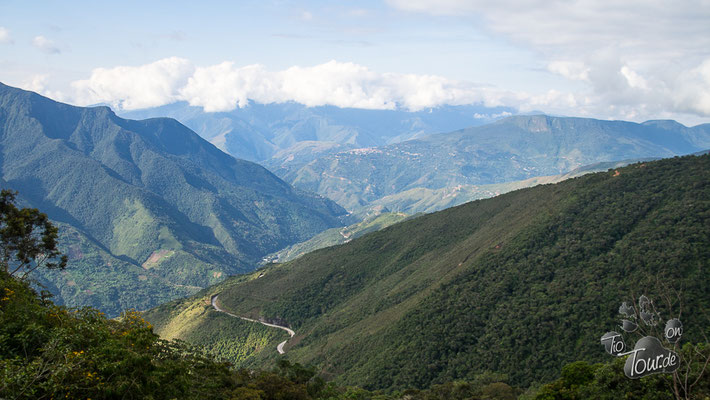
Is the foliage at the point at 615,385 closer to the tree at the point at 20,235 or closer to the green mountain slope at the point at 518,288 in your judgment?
the green mountain slope at the point at 518,288

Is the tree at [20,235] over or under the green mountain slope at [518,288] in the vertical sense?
over

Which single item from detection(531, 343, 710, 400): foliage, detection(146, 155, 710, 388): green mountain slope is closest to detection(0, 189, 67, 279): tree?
detection(531, 343, 710, 400): foliage

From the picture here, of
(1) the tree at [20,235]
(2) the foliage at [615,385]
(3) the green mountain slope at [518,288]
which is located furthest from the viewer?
(3) the green mountain slope at [518,288]

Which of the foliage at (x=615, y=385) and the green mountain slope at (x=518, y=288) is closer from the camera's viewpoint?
the foliage at (x=615, y=385)

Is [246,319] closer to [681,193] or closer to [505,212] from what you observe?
[505,212]

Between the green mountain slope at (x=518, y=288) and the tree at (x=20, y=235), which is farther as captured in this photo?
the green mountain slope at (x=518, y=288)

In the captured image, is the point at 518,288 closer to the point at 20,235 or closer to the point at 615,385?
the point at 615,385

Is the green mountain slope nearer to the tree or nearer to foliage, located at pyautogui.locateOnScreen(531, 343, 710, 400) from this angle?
foliage, located at pyautogui.locateOnScreen(531, 343, 710, 400)

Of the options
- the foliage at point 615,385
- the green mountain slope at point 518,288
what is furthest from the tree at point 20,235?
the green mountain slope at point 518,288

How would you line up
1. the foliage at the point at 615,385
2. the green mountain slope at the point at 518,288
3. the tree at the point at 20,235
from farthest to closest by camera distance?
the green mountain slope at the point at 518,288, the tree at the point at 20,235, the foliage at the point at 615,385
